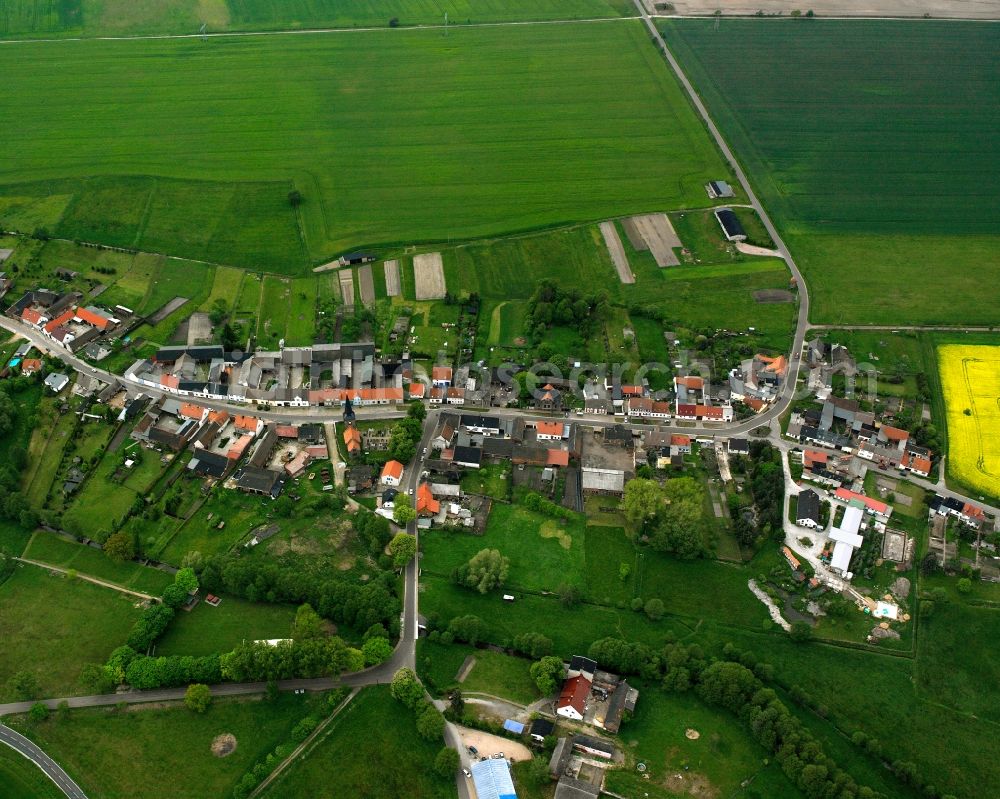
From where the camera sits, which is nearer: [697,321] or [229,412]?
[229,412]

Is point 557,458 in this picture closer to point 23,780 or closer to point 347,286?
point 347,286

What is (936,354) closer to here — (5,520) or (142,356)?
(142,356)

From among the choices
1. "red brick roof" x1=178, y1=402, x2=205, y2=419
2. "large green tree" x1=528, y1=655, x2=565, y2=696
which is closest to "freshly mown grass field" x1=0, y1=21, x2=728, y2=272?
"red brick roof" x1=178, y1=402, x2=205, y2=419

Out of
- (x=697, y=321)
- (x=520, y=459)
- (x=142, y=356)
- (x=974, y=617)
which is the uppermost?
(x=697, y=321)

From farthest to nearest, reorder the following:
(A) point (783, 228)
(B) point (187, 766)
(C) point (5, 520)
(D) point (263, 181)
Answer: (D) point (263, 181) → (A) point (783, 228) → (C) point (5, 520) → (B) point (187, 766)

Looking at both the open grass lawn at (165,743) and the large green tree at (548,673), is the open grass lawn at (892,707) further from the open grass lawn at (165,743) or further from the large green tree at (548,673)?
the open grass lawn at (165,743)

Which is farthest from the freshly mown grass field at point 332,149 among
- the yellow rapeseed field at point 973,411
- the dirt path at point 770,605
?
the dirt path at point 770,605

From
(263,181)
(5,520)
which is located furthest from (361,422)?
(263,181)
